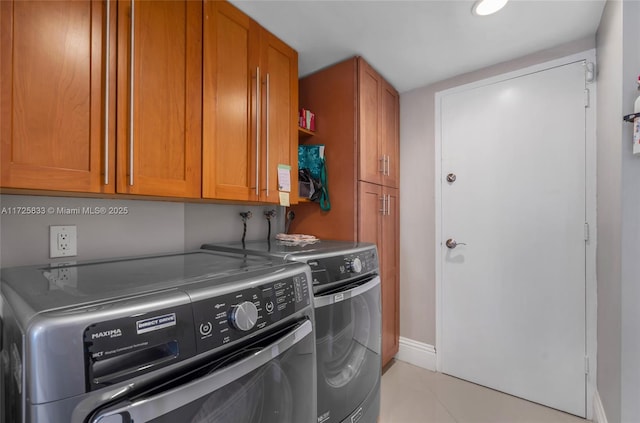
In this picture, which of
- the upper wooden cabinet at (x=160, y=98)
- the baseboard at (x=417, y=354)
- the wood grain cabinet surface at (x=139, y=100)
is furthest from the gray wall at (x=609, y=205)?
the upper wooden cabinet at (x=160, y=98)

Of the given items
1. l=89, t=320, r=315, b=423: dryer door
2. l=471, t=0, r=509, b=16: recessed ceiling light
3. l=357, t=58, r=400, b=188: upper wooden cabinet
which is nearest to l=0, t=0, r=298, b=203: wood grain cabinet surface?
l=357, t=58, r=400, b=188: upper wooden cabinet

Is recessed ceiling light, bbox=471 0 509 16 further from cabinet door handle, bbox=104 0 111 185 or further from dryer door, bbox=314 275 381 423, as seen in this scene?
cabinet door handle, bbox=104 0 111 185

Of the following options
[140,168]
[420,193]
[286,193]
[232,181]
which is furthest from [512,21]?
[140,168]

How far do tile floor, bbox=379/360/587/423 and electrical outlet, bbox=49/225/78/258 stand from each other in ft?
6.05

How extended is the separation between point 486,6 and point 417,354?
7.82 ft

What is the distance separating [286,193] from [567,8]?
5.87ft

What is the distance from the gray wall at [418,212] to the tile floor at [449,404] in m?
0.34

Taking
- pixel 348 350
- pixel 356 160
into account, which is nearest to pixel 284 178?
pixel 356 160

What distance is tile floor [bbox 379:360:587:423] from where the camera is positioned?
5.72 feet

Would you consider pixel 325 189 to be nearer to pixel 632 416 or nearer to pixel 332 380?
pixel 332 380

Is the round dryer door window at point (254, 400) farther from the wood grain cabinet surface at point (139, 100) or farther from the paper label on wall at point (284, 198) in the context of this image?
the paper label on wall at point (284, 198)

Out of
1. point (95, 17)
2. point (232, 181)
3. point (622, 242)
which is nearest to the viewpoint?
point (95, 17)

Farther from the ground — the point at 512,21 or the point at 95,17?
the point at 512,21

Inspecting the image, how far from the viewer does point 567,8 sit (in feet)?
4.94
